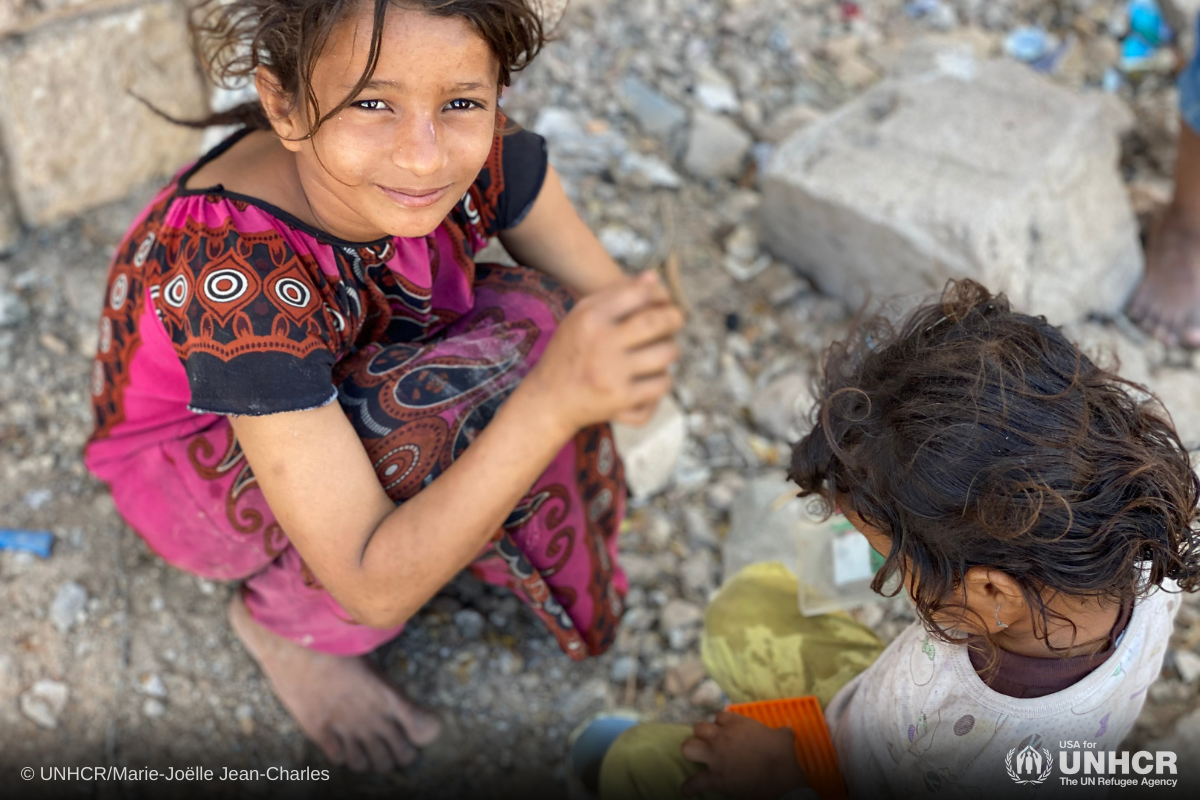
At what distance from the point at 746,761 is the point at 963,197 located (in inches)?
57.9

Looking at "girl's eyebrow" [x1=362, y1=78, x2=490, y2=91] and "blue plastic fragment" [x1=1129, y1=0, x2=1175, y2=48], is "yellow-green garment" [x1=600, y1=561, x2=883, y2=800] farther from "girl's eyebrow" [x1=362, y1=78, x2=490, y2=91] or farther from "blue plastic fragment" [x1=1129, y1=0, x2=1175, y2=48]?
"blue plastic fragment" [x1=1129, y1=0, x2=1175, y2=48]

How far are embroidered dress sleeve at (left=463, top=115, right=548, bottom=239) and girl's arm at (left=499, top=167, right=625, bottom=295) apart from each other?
35 millimetres

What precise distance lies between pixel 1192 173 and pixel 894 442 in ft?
5.86

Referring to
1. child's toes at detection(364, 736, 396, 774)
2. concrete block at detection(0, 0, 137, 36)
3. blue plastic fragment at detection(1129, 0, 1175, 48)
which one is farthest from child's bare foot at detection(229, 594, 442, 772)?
blue plastic fragment at detection(1129, 0, 1175, 48)

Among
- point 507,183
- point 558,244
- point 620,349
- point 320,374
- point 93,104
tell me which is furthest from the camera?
point 93,104

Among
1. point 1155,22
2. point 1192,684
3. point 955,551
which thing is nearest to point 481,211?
point 955,551

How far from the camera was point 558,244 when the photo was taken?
63.7 inches

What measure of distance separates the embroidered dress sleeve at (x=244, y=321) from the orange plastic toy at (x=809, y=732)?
28.4 inches

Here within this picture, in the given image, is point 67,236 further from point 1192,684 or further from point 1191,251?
point 1191,251

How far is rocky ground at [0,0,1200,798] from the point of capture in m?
1.67

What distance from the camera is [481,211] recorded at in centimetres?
148

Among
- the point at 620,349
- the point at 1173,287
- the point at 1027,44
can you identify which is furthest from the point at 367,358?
the point at 1027,44

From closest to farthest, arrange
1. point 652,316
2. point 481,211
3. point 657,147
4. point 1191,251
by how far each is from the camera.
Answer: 1. point 652,316
2. point 481,211
3. point 1191,251
4. point 657,147

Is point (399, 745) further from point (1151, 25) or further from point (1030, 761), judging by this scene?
point (1151, 25)
